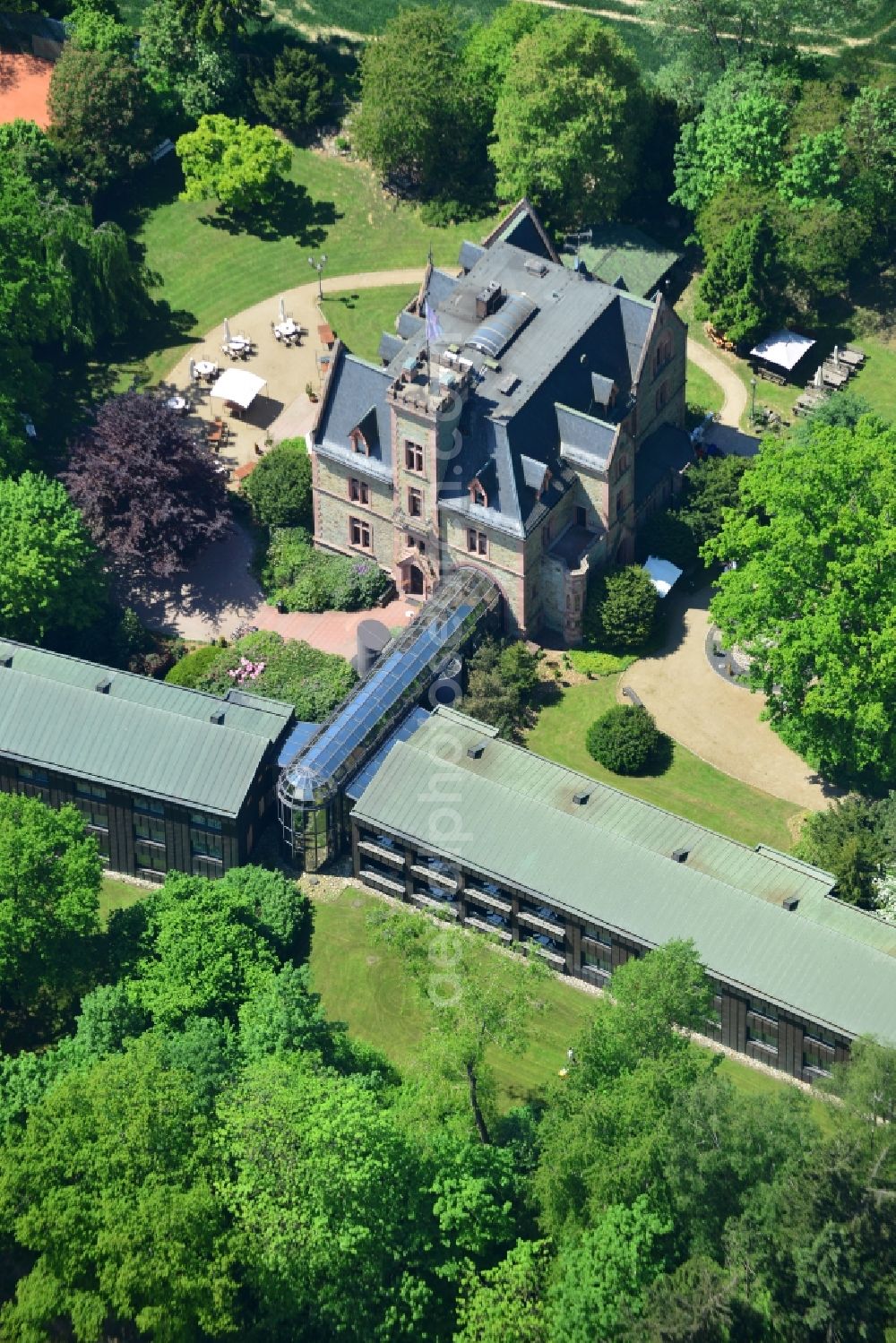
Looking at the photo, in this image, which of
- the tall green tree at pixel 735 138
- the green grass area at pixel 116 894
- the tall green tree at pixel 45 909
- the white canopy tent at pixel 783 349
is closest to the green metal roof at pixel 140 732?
the tall green tree at pixel 45 909

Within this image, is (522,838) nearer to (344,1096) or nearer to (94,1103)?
(344,1096)

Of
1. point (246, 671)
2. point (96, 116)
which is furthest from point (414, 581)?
point (96, 116)

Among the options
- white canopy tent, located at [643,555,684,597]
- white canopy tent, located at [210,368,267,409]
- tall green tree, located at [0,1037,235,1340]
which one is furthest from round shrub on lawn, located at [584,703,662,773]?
tall green tree, located at [0,1037,235,1340]

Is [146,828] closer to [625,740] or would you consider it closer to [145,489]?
[145,489]

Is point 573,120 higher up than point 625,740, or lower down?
higher up

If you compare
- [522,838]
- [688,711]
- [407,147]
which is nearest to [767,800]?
[688,711]

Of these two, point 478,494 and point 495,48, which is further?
point 495,48
